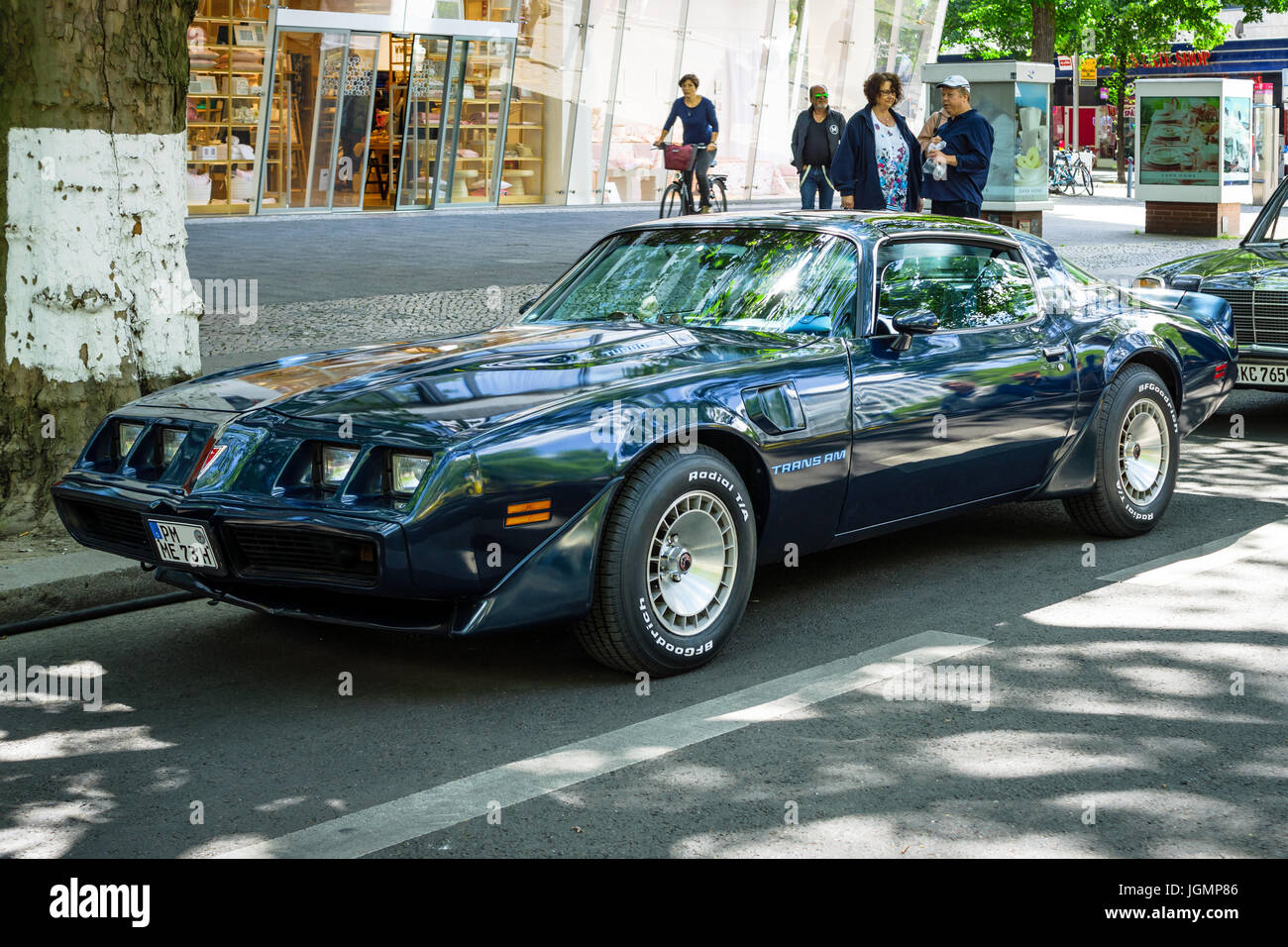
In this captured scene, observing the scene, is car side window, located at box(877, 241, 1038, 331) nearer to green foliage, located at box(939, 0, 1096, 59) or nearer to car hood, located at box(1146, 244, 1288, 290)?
car hood, located at box(1146, 244, 1288, 290)

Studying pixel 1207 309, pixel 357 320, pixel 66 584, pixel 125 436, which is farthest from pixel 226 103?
pixel 125 436

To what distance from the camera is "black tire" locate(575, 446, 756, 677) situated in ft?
15.6

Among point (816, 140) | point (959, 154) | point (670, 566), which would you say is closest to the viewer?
point (670, 566)

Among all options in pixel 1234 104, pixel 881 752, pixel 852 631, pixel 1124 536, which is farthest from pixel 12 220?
pixel 1234 104

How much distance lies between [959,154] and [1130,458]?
4.41 m

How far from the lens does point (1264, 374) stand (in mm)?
9477

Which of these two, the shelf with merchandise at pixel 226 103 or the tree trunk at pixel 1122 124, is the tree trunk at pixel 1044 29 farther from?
the shelf with merchandise at pixel 226 103

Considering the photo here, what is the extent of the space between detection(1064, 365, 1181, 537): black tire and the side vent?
183cm

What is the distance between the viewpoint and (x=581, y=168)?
28.8 meters

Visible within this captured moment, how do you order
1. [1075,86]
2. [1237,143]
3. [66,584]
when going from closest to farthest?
[66,584]
[1237,143]
[1075,86]

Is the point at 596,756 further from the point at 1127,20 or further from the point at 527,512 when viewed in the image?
the point at 1127,20

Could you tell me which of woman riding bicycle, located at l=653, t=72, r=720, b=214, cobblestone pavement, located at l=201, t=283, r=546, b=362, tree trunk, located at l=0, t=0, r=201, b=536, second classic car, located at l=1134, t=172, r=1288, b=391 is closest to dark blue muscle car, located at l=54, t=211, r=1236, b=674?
tree trunk, located at l=0, t=0, r=201, b=536

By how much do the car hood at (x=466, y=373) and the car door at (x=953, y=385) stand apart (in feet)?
1.27
